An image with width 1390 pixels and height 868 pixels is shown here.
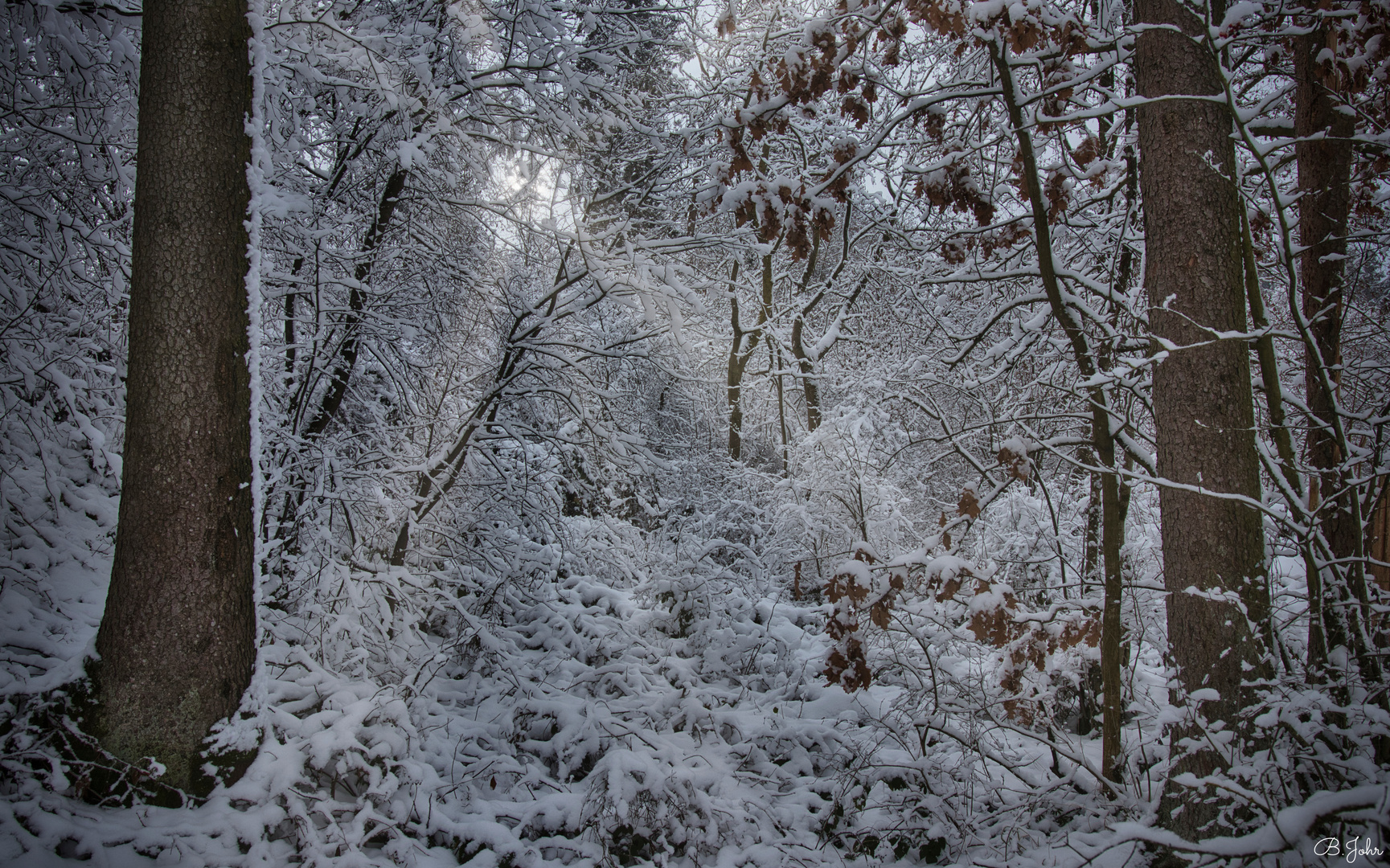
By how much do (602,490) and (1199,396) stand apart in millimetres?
5129

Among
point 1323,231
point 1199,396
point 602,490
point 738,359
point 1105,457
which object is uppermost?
point 738,359

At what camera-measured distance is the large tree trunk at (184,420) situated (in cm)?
310

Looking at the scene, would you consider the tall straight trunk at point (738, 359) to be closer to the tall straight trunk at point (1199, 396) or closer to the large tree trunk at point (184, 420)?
the tall straight trunk at point (1199, 396)

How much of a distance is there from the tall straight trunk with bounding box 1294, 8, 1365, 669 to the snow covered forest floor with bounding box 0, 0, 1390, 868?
0.15 metres

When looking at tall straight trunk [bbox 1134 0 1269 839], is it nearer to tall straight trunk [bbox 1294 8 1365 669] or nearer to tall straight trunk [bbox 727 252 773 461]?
tall straight trunk [bbox 1294 8 1365 669]

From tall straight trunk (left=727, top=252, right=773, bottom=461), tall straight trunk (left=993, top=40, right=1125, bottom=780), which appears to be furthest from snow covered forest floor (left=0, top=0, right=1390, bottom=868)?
tall straight trunk (left=727, top=252, right=773, bottom=461)

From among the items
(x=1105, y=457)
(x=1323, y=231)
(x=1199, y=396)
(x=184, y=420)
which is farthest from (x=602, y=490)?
(x=1323, y=231)

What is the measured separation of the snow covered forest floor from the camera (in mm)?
3078

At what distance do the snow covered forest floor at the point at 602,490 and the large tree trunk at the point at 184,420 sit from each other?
146 millimetres

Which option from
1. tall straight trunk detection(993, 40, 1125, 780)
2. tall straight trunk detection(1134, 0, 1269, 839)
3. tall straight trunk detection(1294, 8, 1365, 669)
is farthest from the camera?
tall straight trunk detection(993, 40, 1125, 780)

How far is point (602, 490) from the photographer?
22.7 feet

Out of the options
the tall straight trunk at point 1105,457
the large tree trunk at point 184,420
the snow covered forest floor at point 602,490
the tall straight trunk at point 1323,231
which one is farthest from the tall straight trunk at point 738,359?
the large tree trunk at point 184,420

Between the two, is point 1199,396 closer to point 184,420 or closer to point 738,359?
point 184,420

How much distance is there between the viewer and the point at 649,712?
539 cm
